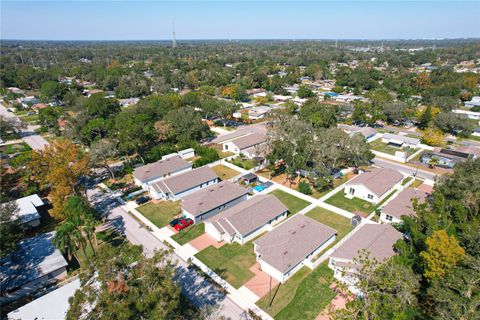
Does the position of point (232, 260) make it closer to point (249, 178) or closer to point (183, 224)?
point (183, 224)

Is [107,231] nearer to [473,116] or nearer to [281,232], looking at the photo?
[281,232]

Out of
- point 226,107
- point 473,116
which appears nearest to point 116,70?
point 226,107

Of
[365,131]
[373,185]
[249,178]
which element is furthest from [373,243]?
[365,131]

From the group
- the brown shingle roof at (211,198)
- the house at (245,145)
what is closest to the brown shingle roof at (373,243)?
the brown shingle roof at (211,198)

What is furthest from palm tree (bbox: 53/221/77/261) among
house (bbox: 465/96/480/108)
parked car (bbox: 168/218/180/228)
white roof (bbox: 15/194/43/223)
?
house (bbox: 465/96/480/108)

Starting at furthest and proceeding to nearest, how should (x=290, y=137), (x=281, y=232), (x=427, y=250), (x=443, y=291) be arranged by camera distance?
(x=290, y=137) < (x=281, y=232) < (x=427, y=250) < (x=443, y=291)

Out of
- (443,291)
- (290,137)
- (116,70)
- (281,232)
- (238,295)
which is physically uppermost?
(116,70)
